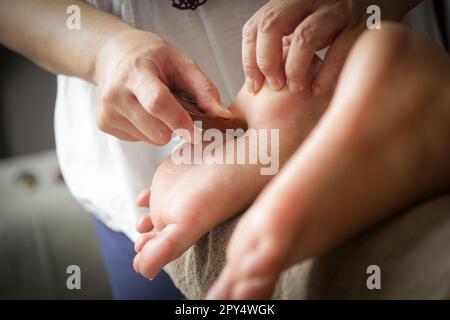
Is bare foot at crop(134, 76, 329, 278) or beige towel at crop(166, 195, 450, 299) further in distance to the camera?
bare foot at crop(134, 76, 329, 278)

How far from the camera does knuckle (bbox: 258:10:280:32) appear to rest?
50 centimetres

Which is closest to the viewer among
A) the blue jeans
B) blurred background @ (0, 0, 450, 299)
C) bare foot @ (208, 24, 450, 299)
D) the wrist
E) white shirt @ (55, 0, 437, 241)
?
bare foot @ (208, 24, 450, 299)

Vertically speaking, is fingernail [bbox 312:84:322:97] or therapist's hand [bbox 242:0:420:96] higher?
therapist's hand [bbox 242:0:420:96]

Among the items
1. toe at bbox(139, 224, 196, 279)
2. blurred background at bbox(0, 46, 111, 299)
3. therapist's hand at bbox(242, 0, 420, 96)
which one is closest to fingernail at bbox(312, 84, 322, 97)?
therapist's hand at bbox(242, 0, 420, 96)

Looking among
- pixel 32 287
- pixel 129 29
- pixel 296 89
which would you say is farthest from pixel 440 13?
pixel 32 287

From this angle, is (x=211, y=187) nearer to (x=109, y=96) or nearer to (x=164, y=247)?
(x=164, y=247)

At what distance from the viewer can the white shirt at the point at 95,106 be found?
69cm

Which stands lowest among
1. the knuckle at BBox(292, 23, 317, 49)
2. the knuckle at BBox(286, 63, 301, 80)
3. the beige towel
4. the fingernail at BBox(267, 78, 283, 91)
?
the beige towel

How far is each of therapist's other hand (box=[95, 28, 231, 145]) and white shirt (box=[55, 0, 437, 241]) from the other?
121mm

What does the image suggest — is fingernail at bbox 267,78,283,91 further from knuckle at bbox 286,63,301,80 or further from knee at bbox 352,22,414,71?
knee at bbox 352,22,414,71

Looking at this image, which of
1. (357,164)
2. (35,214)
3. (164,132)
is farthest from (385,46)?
(35,214)

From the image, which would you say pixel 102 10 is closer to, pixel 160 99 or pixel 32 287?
pixel 160 99

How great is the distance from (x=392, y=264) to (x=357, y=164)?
0.29 feet

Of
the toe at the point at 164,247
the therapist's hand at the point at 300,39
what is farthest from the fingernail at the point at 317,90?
the toe at the point at 164,247
